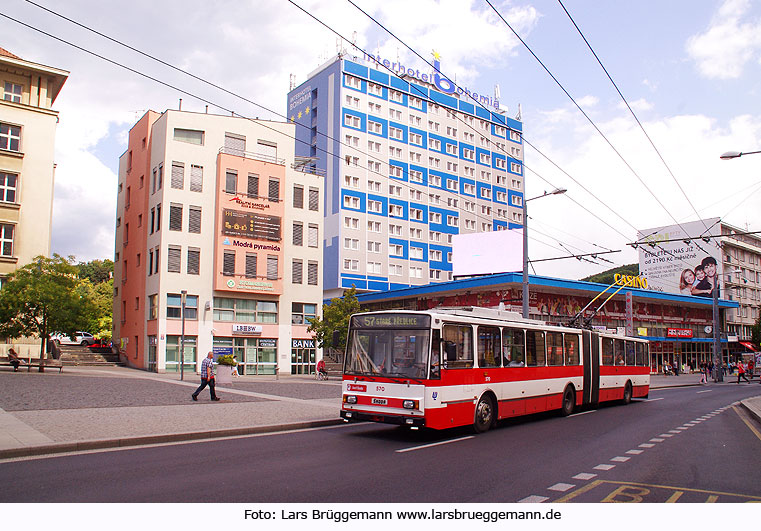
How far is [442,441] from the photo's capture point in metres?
13.0

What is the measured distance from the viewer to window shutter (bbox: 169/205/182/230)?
42.7 meters

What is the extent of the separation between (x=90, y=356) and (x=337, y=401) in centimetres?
3183

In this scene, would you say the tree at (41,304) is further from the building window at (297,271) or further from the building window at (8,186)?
the building window at (297,271)

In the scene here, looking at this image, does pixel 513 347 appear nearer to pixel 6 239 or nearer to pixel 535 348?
pixel 535 348

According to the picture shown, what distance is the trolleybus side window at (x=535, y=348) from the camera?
17.0 metres

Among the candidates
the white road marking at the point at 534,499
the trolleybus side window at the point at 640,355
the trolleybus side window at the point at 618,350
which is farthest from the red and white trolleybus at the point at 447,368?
the trolleybus side window at the point at 640,355

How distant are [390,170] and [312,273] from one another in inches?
1151

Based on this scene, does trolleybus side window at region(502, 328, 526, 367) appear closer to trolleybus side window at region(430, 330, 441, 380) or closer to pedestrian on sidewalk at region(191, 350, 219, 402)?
trolleybus side window at region(430, 330, 441, 380)

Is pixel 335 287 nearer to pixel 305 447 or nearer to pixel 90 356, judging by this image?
pixel 90 356

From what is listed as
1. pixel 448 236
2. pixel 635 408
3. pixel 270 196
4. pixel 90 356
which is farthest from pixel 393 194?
pixel 635 408

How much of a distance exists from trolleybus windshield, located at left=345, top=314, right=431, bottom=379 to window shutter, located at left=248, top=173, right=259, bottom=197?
32.9m

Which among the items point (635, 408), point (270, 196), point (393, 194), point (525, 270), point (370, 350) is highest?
point (393, 194)

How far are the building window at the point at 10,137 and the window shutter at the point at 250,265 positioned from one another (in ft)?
51.5
